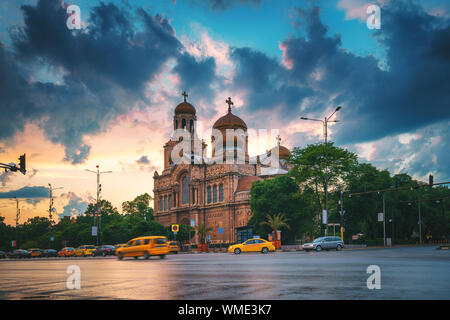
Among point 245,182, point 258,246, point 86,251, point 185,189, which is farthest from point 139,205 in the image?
point 258,246

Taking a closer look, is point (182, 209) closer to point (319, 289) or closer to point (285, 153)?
point (285, 153)

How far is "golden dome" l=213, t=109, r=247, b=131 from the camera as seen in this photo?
87.9 m

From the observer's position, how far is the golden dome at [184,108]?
309ft

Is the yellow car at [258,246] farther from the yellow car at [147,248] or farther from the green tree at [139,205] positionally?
the green tree at [139,205]

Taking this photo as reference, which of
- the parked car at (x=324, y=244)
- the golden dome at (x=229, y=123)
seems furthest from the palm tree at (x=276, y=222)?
the golden dome at (x=229, y=123)

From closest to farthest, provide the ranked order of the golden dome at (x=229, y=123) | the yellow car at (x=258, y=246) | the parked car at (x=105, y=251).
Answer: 1. the yellow car at (x=258, y=246)
2. the parked car at (x=105, y=251)
3. the golden dome at (x=229, y=123)

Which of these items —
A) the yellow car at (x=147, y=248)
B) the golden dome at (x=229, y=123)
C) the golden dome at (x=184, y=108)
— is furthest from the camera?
the golden dome at (x=184, y=108)

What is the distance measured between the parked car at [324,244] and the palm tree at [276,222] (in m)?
12.9

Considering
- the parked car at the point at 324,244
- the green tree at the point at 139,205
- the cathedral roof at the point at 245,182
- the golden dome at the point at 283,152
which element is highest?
the golden dome at the point at 283,152

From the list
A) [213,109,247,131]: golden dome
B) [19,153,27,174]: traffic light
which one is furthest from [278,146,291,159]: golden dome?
[19,153,27,174]: traffic light

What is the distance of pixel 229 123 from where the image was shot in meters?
87.9

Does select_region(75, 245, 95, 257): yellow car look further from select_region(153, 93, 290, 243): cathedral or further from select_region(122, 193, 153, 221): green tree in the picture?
select_region(122, 193, 153, 221): green tree

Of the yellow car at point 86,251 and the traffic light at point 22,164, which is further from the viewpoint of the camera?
the yellow car at point 86,251
